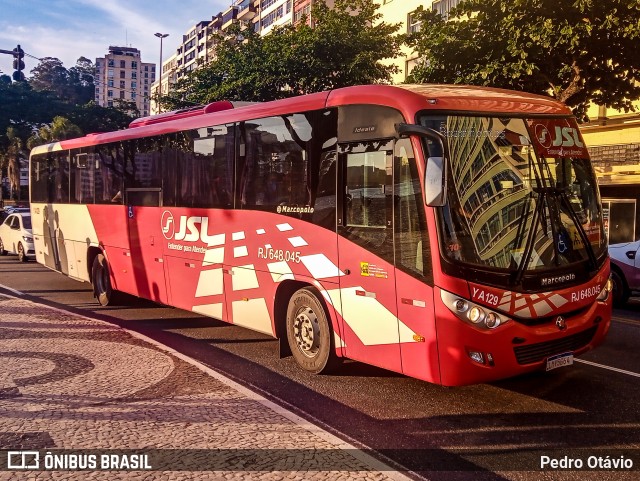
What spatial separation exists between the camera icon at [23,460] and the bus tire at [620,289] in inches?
473

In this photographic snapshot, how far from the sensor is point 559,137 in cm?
655

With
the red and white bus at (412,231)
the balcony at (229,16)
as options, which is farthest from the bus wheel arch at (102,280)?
the balcony at (229,16)

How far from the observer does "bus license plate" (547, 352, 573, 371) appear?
5.96m

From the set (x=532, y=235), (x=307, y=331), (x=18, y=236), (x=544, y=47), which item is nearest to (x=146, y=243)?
(x=307, y=331)

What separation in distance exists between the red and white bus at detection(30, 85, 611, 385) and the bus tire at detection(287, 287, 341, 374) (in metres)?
0.02

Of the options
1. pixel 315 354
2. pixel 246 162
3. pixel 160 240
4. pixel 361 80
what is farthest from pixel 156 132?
pixel 361 80

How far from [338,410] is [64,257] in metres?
10.2

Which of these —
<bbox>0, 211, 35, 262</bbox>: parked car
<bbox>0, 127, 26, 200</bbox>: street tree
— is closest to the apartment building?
<bbox>0, 127, 26, 200</bbox>: street tree

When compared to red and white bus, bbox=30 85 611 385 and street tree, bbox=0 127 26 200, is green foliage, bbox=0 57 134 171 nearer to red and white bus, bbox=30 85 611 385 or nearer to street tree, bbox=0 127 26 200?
street tree, bbox=0 127 26 200

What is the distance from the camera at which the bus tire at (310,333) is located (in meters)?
7.15

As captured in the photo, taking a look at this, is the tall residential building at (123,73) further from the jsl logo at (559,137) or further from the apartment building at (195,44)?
the jsl logo at (559,137)

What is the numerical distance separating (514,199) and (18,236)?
65.0 ft

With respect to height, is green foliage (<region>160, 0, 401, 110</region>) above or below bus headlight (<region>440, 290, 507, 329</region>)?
above

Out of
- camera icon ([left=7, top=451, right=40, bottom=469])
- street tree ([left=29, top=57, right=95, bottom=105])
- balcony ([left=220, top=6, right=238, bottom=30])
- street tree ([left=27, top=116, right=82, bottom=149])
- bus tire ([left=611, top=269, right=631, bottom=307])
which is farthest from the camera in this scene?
street tree ([left=29, top=57, right=95, bottom=105])
